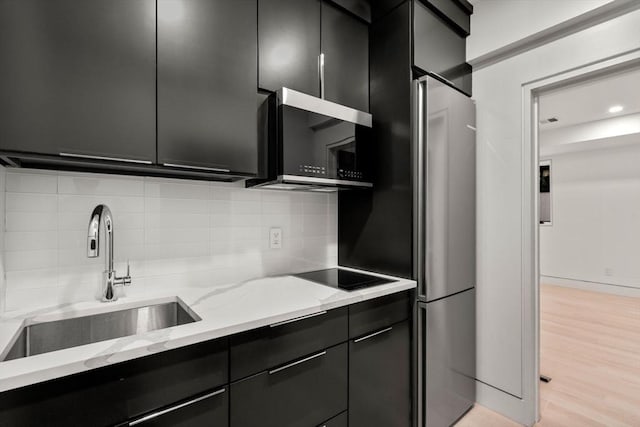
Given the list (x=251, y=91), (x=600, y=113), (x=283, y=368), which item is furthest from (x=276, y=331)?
(x=600, y=113)

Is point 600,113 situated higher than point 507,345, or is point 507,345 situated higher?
point 600,113

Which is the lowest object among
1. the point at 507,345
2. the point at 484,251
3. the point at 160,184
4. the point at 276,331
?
the point at 507,345

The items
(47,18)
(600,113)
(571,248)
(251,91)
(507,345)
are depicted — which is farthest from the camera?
(571,248)

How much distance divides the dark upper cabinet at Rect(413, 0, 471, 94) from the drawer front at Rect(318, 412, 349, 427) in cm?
185

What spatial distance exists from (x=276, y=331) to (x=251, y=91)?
3.48ft

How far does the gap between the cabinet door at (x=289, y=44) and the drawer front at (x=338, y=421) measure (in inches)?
61.6

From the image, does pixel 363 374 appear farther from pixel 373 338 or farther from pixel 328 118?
pixel 328 118

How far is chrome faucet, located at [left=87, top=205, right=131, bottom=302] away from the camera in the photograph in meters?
1.14

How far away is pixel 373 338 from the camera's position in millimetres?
1541

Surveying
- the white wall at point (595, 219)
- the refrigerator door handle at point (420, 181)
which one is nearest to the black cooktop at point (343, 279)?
the refrigerator door handle at point (420, 181)

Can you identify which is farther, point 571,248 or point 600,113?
point 571,248

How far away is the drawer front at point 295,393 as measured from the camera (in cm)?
112

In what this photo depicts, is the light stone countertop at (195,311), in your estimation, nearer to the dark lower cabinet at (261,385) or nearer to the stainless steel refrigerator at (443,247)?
the dark lower cabinet at (261,385)

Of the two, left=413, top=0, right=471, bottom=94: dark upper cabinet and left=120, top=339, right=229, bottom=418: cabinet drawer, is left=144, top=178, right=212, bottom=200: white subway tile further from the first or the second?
left=413, top=0, right=471, bottom=94: dark upper cabinet
